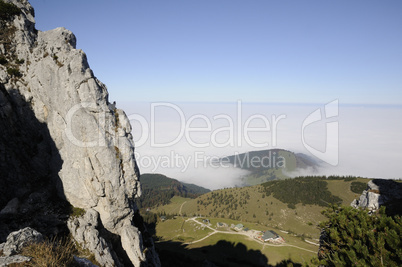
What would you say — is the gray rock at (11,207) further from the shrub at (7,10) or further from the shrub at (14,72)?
the shrub at (7,10)

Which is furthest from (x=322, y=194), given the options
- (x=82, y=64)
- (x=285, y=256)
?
(x=82, y=64)

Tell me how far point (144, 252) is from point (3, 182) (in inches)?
847

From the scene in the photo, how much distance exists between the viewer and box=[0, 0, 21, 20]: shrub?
3328cm

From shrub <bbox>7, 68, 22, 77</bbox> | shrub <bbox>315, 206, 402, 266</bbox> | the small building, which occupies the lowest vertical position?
the small building

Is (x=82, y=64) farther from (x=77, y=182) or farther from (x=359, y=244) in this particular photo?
(x=359, y=244)

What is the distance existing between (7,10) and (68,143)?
84.4ft

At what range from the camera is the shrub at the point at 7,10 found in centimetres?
3328

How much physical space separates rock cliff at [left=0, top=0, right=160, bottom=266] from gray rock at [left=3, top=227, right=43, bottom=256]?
12236mm

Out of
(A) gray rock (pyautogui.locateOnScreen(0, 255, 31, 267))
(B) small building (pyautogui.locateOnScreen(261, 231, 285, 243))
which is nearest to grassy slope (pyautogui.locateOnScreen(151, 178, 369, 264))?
(B) small building (pyautogui.locateOnScreen(261, 231, 285, 243))

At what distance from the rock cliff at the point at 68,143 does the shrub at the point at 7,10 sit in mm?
4183

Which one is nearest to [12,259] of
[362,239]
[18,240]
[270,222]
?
[18,240]

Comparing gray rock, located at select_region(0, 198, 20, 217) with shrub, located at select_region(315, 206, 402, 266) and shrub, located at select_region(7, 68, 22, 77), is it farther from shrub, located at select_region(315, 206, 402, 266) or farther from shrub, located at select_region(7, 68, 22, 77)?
shrub, located at select_region(315, 206, 402, 266)

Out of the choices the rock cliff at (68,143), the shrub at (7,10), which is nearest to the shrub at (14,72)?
the rock cliff at (68,143)

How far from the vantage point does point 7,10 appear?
33.9 metres
